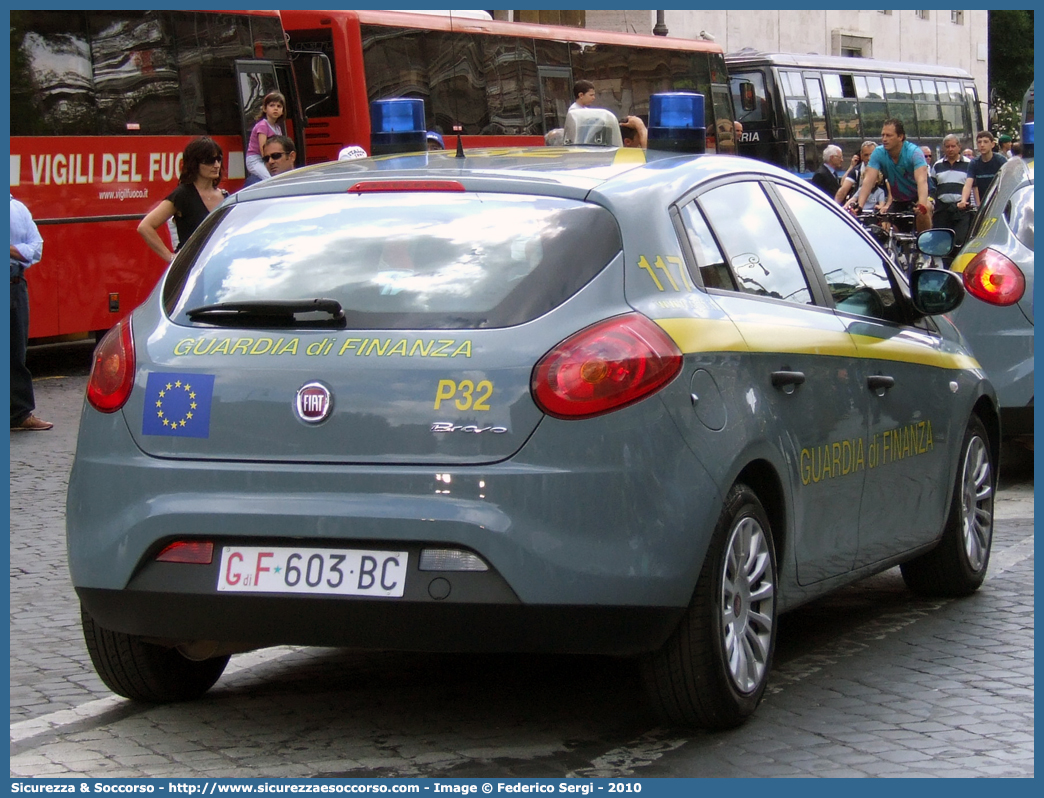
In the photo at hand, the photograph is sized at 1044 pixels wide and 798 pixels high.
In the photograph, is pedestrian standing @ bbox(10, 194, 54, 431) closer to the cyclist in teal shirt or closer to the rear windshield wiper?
the rear windshield wiper

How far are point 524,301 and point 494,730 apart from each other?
3.88ft

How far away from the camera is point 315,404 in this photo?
14.4ft

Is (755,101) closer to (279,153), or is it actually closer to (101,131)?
(101,131)

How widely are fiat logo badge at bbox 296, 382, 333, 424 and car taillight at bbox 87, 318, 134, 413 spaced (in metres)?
0.52

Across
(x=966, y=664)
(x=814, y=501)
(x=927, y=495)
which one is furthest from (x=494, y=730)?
(x=927, y=495)

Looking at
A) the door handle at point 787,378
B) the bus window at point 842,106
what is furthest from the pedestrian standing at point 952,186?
the door handle at point 787,378

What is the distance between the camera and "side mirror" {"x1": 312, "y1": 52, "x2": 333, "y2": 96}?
796 inches

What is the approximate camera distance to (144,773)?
441 cm

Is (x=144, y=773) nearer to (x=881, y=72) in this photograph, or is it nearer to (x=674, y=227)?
(x=674, y=227)

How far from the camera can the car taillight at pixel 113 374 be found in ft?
15.2

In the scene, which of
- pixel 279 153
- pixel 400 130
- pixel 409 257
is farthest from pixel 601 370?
pixel 279 153

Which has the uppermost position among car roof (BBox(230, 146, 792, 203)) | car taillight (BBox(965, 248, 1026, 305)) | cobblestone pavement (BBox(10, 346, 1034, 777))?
car roof (BBox(230, 146, 792, 203))

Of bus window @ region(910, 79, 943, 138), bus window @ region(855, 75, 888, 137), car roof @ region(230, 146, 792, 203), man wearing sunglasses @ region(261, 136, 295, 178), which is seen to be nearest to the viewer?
car roof @ region(230, 146, 792, 203)

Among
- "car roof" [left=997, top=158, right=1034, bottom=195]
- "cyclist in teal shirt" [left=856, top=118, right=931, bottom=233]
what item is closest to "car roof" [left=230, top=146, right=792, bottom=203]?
"car roof" [left=997, top=158, right=1034, bottom=195]
